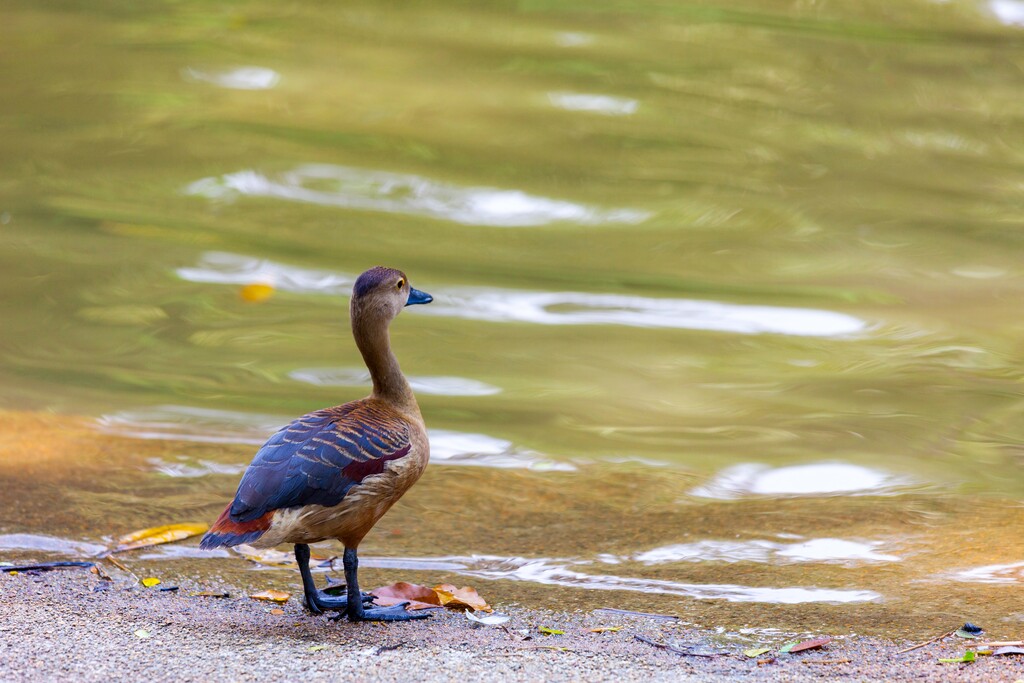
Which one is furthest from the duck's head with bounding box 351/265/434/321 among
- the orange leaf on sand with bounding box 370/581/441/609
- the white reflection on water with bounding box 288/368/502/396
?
the white reflection on water with bounding box 288/368/502/396

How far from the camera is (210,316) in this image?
8633mm

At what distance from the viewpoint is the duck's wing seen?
4039 millimetres

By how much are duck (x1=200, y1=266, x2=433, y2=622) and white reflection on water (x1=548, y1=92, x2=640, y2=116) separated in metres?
7.15

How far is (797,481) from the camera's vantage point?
21.1 ft

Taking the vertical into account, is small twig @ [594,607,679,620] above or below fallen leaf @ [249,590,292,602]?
below

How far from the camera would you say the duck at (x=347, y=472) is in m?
4.03

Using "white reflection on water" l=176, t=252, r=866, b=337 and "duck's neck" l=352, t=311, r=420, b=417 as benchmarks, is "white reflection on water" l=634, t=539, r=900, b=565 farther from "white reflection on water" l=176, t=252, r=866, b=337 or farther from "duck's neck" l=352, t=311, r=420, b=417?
"white reflection on water" l=176, t=252, r=866, b=337

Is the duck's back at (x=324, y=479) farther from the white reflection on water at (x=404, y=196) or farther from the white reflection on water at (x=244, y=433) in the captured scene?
the white reflection on water at (x=404, y=196)

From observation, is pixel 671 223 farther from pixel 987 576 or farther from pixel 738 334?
pixel 987 576

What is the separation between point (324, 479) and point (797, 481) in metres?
3.16

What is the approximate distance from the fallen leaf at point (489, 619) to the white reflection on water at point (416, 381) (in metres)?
3.13

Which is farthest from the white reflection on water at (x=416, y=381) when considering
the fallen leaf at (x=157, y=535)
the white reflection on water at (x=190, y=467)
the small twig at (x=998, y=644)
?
the small twig at (x=998, y=644)

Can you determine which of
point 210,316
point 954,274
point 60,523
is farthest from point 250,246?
point 954,274

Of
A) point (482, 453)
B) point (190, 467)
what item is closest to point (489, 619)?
point (482, 453)
